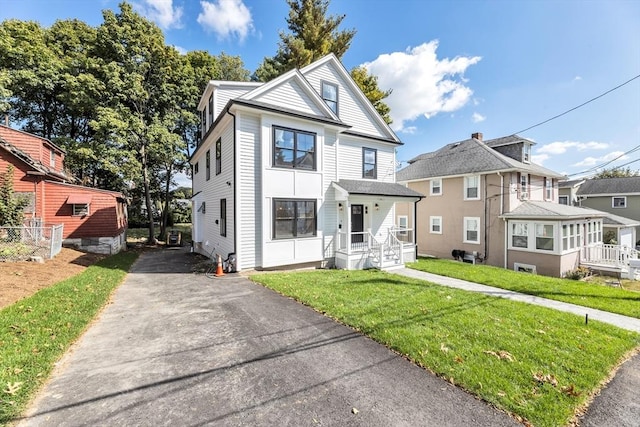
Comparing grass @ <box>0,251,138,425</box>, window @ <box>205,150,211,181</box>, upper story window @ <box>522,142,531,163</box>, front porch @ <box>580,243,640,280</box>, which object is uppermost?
upper story window @ <box>522,142,531,163</box>

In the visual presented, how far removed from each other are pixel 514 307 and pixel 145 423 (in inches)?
298

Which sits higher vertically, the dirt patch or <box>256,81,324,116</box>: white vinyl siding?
<box>256,81,324,116</box>: white vinyl siding

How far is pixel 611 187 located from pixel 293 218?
3748cm

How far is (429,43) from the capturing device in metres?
14.3

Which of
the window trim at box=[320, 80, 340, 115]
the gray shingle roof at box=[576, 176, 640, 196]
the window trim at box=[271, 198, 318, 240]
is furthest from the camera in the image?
the gray shingle roof at box=[576, 176, 640, 196]

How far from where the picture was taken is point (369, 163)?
46.4ft

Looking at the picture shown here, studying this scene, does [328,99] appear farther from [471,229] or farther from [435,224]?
[471,229]

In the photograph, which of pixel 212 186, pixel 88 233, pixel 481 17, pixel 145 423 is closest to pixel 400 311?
pixel 145 423

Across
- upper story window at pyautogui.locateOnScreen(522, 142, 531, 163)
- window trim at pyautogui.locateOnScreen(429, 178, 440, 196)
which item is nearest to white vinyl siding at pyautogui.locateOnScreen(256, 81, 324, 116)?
window trim at pyautogui.locateOnScreen(429, 178, 440, 196)

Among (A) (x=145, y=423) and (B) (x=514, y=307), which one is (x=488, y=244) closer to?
(B) (x=514, y=307)

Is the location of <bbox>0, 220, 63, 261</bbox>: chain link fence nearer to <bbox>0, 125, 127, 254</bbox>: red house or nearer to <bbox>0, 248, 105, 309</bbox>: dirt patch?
<bbox>0, 248, 105, 309</bbox>: dirt patch

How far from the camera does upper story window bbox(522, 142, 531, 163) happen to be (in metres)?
18.9

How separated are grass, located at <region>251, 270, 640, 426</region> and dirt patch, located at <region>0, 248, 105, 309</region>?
608 cm

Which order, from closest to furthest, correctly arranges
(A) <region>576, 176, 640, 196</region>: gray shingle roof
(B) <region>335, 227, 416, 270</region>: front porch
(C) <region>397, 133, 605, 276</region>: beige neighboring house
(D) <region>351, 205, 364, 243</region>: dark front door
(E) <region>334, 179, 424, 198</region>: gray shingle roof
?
(B) <region>335, 227, 416, 270</region>: front porch → (E) <region>334, 179, 424, 198</region>: gray shingle roof → (D) <region>351, 205, 364, 243</region>: dark front door → (C) <region>397, 133, 605, 276</region>: beige neighboring house → (A) <region>576, 176, 640, 196</region>: gray shingle roof
